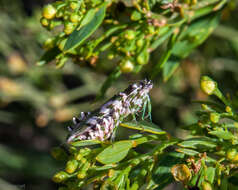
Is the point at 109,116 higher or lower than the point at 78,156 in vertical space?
higher

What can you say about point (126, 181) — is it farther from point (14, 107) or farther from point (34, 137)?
point (34, 137)

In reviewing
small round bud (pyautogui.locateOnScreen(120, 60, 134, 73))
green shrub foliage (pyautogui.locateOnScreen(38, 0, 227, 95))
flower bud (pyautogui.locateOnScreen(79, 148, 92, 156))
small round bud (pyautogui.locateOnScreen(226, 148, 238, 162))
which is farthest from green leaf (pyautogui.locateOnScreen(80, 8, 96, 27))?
small round bud (pyautogui.locateOnScreen(226, 148, 238, 162))

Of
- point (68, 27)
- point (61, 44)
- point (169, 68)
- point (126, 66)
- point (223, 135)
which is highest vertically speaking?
point (68, 27)

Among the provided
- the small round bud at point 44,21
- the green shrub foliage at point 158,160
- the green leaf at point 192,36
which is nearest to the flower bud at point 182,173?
the green shrub foliage at point 158,160

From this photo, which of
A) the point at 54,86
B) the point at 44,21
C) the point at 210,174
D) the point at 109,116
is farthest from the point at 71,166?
the point at 54,86

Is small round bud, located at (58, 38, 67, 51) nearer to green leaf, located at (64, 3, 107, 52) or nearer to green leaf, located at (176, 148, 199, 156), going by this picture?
green leaf, located at (64, 3, 107, 52)

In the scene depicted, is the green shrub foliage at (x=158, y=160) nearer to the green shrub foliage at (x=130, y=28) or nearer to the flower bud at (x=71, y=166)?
the flower bud at (x=71, y=166)

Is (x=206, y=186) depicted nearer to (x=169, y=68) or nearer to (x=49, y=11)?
(x=169, y=68)
